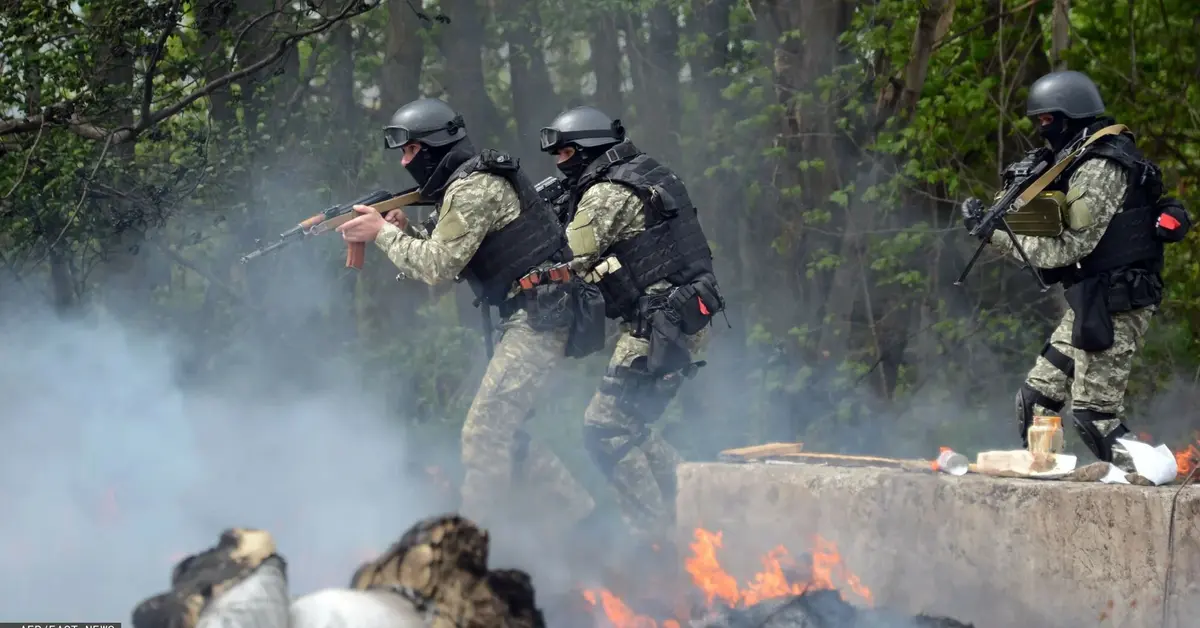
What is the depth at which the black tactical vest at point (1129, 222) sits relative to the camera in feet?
20.9

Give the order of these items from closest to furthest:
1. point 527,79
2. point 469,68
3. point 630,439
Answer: point 630,439 → point 469,68 → point 527,79

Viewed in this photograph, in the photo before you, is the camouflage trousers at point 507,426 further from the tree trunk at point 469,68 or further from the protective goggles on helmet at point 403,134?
the tree trunk at point 469,68

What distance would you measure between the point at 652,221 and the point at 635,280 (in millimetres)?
306

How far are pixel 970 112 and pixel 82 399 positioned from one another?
7.05 m

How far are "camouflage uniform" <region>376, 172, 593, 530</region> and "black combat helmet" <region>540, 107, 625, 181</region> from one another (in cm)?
61

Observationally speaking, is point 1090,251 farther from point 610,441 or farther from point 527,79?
point 527,79

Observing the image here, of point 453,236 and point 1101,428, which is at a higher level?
point 453,236

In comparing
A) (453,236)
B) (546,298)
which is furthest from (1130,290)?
(453,236)

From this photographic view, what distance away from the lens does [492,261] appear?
6789 millimetres

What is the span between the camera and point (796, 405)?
40.2ft

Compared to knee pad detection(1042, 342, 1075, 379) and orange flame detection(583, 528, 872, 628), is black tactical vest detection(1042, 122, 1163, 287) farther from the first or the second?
orange flame detection(583, 528, 872, 628)

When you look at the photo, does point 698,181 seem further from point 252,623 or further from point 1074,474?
point 252,623

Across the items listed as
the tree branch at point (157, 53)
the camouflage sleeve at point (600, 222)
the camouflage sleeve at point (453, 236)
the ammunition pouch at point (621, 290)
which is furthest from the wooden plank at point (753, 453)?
the tree branch at point (157, 53)

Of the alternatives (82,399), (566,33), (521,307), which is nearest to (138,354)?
(82,399)
